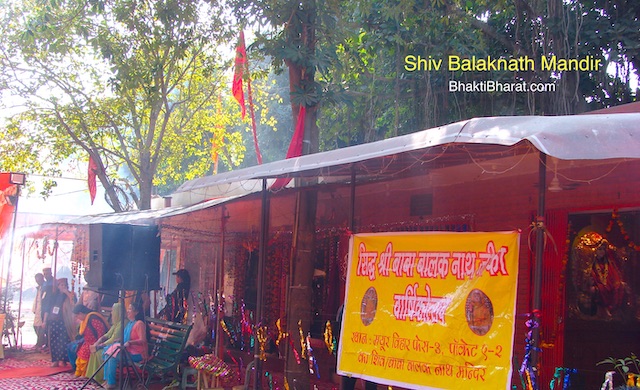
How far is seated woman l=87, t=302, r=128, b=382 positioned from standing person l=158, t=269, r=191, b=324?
149cm

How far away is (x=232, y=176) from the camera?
6520 mm

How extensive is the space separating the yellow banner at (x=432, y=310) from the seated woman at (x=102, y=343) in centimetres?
487

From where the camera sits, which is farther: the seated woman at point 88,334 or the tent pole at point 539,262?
the seated woman at point 88,334

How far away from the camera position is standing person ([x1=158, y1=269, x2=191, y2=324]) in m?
11.1

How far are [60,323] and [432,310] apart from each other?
9.09 meters

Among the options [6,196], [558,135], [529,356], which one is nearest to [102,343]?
[6,196]

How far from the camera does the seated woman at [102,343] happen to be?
9344mm

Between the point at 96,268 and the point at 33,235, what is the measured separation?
277 inches

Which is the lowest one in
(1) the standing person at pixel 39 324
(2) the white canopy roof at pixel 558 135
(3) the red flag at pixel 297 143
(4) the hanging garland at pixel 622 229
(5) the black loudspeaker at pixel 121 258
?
(1) the standing person at pixel 39 324

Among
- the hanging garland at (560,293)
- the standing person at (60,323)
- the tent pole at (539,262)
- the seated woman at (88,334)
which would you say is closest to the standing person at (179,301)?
the seated woman at (88,334)

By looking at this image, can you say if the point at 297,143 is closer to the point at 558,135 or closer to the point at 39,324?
the point at 558,135

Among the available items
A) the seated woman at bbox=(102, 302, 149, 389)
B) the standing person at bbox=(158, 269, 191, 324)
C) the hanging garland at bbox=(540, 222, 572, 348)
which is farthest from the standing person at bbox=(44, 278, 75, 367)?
the hanging garland at bbox=(540, 222, 572, 348)

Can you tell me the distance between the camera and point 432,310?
481cm

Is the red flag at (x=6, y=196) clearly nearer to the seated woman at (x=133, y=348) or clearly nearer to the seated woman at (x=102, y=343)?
the seated woman at (x=102, y=343)
